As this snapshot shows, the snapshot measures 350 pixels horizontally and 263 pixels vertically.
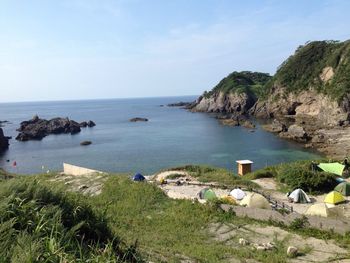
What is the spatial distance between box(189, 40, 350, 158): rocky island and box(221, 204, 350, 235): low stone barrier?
3215cm

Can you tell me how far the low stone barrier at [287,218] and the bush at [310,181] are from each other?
706cm

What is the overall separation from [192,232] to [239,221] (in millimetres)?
2317

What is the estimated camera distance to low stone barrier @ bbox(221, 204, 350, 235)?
1478 centimetres

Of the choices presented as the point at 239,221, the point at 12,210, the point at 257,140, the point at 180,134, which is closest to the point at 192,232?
the point at 239,221

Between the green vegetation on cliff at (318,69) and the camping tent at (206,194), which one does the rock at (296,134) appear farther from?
the camping tent at (206,194)

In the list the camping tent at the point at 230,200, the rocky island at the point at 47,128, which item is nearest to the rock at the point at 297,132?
the camping tent at the point at 230,200

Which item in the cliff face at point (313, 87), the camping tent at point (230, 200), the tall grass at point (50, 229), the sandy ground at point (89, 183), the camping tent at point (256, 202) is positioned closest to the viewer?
the tall grass at point (50, 229)

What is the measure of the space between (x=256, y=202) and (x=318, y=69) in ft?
263

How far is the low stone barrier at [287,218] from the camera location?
14781mm

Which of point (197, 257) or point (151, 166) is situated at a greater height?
point (197, 257)

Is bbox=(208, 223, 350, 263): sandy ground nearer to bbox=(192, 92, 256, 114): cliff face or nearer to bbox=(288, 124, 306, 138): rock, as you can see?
bbox=(288, 124, 306, 138): rock

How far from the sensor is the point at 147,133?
3051 inches

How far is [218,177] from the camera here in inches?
1005

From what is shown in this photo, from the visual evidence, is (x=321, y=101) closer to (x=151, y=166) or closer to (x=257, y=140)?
(x=257, y=140)
